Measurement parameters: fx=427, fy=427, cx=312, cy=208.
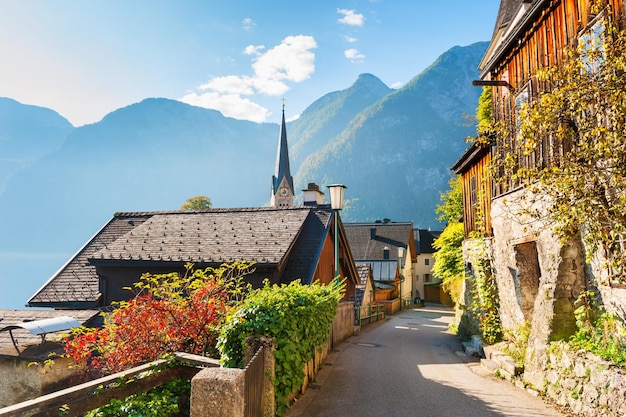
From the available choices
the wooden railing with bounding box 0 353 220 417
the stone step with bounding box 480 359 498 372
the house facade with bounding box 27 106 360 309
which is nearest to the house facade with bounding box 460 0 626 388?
the stone step with bounding box 480 359 498 372

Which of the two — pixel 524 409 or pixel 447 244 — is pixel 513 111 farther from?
pixel 447 244

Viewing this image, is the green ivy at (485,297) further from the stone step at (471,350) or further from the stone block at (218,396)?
the stone block at (218,396)

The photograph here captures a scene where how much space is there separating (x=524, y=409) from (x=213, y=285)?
5.62 m

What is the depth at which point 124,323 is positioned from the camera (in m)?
6.39

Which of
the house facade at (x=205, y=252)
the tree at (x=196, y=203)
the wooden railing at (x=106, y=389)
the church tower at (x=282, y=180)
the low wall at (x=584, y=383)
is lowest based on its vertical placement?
the low wall at (x=584, y=383)

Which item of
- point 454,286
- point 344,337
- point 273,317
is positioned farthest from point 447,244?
point 273,317

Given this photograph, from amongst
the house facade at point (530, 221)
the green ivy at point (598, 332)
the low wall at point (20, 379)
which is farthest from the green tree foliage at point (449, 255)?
the low wall at point (20, 379)

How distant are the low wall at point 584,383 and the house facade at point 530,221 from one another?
460 millimetres

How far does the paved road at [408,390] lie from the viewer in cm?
709

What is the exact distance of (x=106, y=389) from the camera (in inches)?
175

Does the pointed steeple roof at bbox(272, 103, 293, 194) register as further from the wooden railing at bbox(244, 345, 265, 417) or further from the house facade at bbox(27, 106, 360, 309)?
the wooden railing at bbox(244, 345, 265, 417)

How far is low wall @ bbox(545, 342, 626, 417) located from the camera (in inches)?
231

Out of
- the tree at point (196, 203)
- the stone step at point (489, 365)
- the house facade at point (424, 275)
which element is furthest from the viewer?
the tree at point (196, 203)

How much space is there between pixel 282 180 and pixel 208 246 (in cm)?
4638
